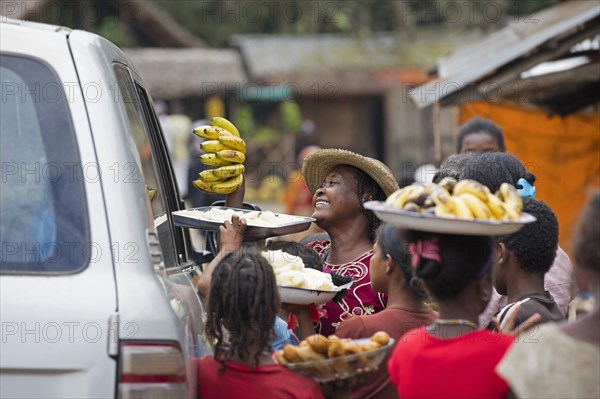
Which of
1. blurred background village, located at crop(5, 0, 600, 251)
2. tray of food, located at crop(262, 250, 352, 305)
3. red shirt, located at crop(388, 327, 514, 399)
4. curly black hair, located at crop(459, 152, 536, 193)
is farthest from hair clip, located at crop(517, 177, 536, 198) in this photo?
blurred background village, located at crop(5, 0, 600, 251)

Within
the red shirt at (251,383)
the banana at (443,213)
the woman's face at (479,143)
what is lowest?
the red shirt at (251,383)

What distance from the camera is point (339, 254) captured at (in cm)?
446

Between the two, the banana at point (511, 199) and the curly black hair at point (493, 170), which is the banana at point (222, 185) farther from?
the banana at point (511, 199)

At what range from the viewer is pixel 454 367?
9.75 ft

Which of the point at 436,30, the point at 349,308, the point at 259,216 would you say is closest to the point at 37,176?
the point at 259,216

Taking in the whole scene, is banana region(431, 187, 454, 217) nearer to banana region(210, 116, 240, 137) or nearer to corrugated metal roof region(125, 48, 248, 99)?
banana region(210, 116, 240, 137)

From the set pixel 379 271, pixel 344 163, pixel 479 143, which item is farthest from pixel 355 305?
pixel 479 143

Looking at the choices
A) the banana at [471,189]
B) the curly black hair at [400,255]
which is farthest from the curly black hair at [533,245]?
the banana at [471,189]

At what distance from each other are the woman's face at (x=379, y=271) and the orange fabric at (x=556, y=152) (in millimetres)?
6255

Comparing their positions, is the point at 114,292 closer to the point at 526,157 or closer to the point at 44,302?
the point at 44,302

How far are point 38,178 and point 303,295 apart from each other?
1091mm

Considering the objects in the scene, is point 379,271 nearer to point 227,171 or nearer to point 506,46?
point 227,171

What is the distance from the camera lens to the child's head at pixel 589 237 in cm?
269

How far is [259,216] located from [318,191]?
50 centimetres
